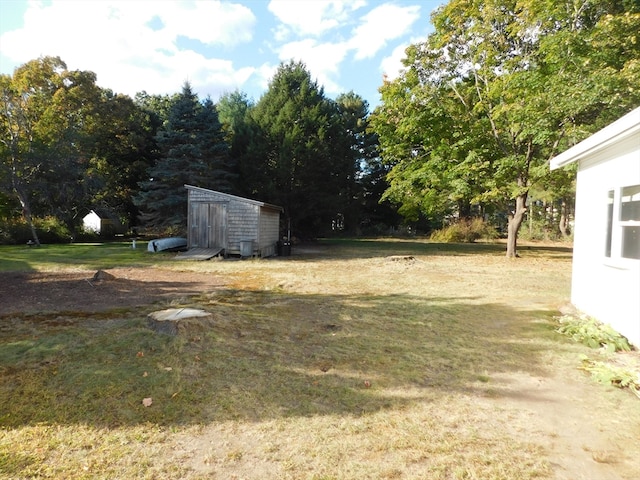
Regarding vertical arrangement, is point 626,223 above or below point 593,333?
above

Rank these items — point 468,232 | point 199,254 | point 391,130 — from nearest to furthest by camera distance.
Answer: point 199,254 → point 391,130 → point 468,232

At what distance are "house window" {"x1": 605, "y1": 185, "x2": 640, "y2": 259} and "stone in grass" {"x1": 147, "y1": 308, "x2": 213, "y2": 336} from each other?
595 cm

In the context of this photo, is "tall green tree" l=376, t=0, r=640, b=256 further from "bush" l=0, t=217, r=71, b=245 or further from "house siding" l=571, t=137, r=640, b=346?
"bush" l=0, t=217, r=71, b=245

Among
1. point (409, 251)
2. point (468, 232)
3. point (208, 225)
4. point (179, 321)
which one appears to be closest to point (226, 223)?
point (208, 225)

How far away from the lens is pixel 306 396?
3412mm

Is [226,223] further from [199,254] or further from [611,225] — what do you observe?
[611,225]

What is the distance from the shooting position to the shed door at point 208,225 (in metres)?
16.5

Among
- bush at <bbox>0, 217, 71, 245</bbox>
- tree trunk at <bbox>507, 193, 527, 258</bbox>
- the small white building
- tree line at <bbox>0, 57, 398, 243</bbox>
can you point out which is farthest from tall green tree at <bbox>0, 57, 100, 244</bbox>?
tree trunk at <bbox>507, 193, 527, 258</bbox>

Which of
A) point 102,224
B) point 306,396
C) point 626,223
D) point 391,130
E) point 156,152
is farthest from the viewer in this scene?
point 102,224

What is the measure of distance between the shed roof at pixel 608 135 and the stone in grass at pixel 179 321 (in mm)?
5876

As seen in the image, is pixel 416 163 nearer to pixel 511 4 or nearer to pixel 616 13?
pixel 511 4

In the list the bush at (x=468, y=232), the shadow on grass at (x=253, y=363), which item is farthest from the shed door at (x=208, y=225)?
the bush at (x=468, y=232)

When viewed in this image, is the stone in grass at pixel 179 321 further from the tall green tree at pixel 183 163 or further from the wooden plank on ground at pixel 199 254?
the tall green tree at pixel 183 163

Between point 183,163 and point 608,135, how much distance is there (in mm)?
20531
